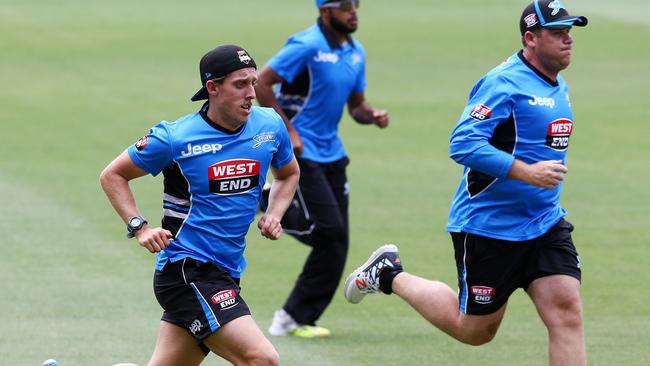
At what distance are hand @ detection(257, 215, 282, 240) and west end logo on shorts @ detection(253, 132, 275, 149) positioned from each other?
44cm

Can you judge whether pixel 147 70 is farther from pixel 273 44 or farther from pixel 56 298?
pixel 56 298

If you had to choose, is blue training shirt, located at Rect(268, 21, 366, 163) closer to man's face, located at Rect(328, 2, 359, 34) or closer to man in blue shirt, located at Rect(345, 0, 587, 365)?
man's face, located at Rect(328, 2, 359, 34)

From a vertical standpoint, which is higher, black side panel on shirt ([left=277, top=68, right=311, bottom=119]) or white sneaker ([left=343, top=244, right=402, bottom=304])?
black side panel on shirt ([left=277, top=68, right=311, bottom=119])

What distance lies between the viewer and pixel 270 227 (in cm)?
778

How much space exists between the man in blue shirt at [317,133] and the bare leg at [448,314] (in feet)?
5.07

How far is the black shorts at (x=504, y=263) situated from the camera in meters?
8.24

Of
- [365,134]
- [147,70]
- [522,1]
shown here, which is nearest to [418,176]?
[365,134]

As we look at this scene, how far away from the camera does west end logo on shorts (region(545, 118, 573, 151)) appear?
8.17 m

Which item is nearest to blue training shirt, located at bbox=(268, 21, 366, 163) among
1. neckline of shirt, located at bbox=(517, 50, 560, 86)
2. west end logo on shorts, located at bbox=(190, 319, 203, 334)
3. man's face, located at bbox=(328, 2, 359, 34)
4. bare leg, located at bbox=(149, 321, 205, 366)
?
man's face, located at bbox=(328, 2, 359, 34)

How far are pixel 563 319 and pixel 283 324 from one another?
315 centimetres

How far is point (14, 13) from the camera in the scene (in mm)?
33844

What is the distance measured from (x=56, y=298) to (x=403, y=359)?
130 inches

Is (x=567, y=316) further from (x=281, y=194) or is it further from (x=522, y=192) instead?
(x=281, y=194)

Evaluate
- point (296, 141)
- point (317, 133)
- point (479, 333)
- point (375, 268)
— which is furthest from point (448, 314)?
point (317, 133)
